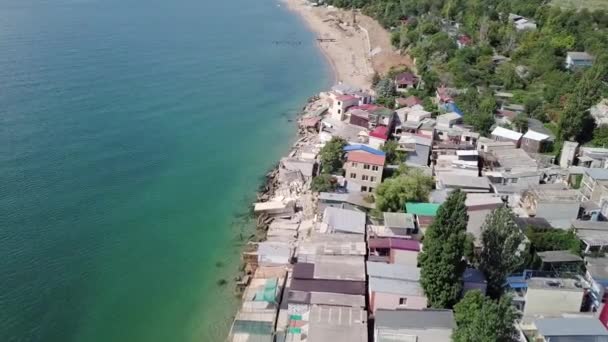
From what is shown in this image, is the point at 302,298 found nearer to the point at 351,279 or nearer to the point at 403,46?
the point at 351,279

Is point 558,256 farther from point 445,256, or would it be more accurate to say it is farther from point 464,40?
point 464,40

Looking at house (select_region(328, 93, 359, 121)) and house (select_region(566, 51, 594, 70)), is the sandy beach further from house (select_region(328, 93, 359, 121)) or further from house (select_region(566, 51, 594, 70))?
house (select_region(566, 51, 594, 70))

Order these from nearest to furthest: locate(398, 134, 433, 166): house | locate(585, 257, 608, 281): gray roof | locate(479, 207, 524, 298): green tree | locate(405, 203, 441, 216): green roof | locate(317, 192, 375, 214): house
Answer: locate(585, 257, 608, 281): gray roof → locate(479, 207, 524, 298): green tree → locate(405, 203, 441, 216): green roof → locate(317, 192, 375, 214): house → locate(398, 134, 433, 166): house

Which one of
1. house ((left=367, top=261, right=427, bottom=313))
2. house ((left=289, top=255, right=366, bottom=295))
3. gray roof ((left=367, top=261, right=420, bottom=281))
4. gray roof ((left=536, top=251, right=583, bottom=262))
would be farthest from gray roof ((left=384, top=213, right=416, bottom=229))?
gray roof ((left=536, top=251, right=583, bottom=262))

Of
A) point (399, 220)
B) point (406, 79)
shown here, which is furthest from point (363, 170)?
point (406, 79)

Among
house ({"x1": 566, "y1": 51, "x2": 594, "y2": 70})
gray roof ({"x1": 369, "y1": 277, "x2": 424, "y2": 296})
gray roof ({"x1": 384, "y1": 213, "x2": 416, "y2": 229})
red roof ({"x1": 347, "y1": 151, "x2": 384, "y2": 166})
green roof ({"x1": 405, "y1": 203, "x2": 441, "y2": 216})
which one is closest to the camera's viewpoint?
gray roof ({"x1": 369, "y1": 277, "x2": 424, "y2": 296})

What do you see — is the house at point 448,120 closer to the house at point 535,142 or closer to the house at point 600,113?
the house at point 535,142

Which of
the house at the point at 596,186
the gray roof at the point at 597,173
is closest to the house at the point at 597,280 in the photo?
the house at the point at 596,186

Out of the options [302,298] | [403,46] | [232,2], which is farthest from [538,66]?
[232,2]
